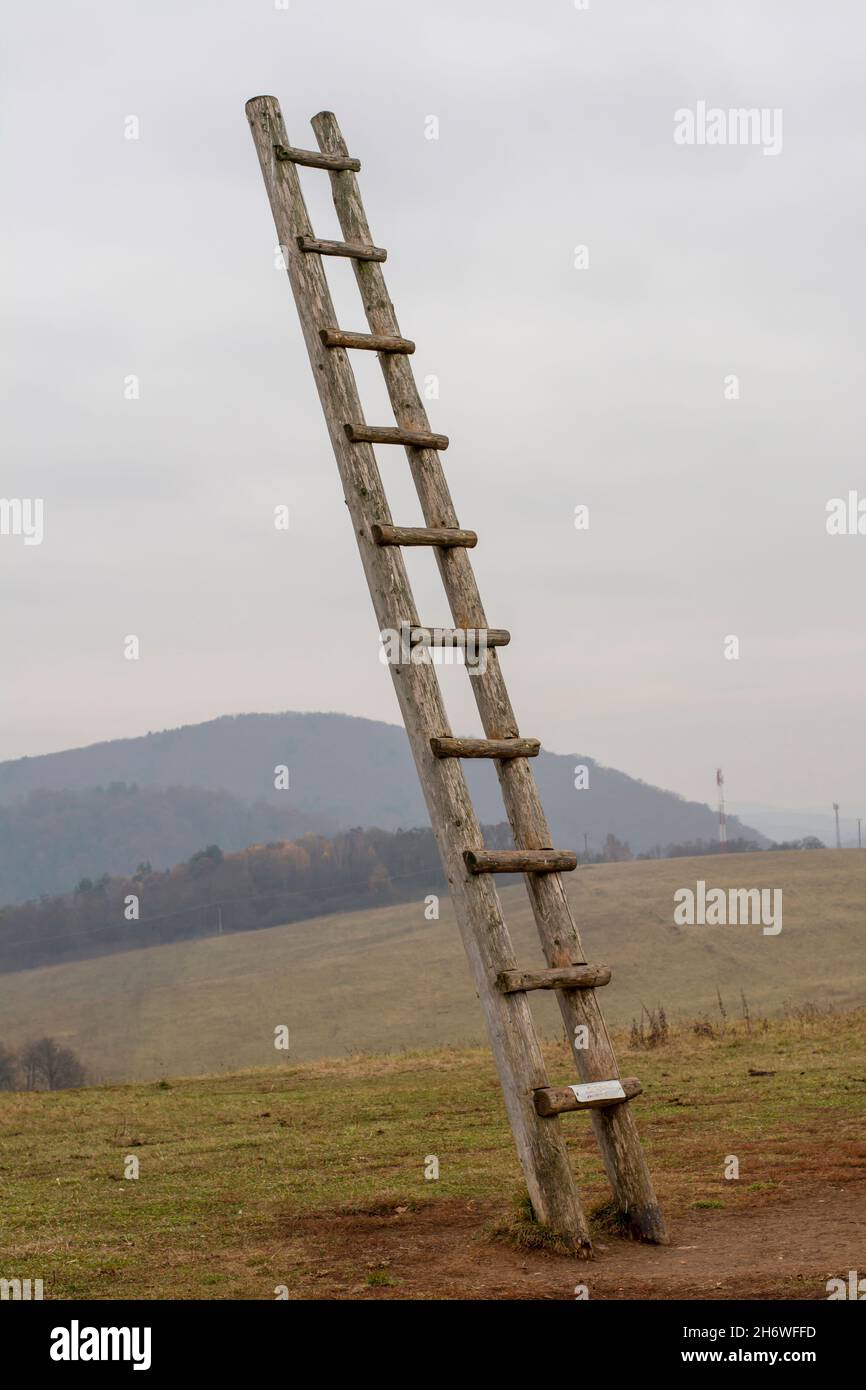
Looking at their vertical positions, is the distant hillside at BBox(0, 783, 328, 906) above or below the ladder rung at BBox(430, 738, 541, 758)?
above

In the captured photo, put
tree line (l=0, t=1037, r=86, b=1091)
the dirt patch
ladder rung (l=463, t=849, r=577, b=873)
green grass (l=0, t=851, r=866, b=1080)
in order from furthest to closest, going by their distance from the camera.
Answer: green grass (l=0, t=851, r=866, b=1080) < tree line (l=0, t=1037, r=86, b=1091) < ladder rung (l=463, t=849, r=577, b=873) < the dirt patch

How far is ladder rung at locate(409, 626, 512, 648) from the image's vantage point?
8.53 m

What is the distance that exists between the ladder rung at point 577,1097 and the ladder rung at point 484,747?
6.28 ft

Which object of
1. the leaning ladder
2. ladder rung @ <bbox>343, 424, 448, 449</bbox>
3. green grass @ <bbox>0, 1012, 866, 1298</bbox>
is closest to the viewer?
the leaning ladder

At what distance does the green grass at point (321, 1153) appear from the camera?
8.23 m

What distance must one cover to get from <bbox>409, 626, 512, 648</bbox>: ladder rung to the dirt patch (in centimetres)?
354

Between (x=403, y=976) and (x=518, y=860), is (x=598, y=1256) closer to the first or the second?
(x=518, y=860)

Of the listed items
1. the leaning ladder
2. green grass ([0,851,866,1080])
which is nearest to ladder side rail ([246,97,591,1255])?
the leaning ladder

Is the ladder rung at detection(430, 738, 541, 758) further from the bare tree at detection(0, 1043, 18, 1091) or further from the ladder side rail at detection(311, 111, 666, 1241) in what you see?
the bare tree at detection(0, 1043, 18, 1091)

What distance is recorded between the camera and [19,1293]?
742 cm

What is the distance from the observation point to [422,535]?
28.8 feet

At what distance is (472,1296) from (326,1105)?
28.5ft

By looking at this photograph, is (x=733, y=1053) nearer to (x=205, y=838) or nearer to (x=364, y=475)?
(x=364, y=475)

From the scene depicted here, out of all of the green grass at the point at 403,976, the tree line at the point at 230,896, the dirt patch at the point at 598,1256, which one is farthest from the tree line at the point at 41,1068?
the dirt patch at the point at 598,1256
